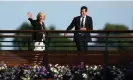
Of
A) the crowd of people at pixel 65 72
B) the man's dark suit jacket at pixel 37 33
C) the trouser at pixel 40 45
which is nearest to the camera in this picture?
the crowd of people at pixel 65 72

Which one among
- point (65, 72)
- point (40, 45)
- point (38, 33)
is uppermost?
point (38, 33)

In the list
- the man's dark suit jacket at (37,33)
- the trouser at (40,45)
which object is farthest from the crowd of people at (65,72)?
the man's dark suit jacket at (37,33)

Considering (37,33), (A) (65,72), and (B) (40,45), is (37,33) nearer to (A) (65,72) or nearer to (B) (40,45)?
(B) (40,45)

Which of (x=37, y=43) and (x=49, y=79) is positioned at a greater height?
(x=37, y=43)

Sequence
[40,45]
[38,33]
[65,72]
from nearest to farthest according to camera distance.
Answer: [65,72]
[38,33]
[40,45]

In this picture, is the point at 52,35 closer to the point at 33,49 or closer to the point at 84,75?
the point at 33,49

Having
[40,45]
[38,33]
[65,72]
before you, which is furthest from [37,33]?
[65,72]

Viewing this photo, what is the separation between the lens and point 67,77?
460 inches

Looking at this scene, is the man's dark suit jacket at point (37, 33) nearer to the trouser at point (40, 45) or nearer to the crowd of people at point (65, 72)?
the trouser at point (40, 45)

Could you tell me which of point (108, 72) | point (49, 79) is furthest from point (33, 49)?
point (108, 72)

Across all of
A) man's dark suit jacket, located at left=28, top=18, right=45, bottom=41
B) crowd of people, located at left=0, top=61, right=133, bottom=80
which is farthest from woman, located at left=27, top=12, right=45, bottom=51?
crowd of people, located at left=0, top=61, right=133, bottom=80

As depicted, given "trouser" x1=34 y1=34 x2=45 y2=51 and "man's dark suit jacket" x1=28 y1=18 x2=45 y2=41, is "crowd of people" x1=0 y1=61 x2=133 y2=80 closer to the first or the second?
"trouser" x1=34 y1=34 x2=45 y2=51

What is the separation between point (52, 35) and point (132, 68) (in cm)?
223

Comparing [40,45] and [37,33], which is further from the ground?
[37,33]
